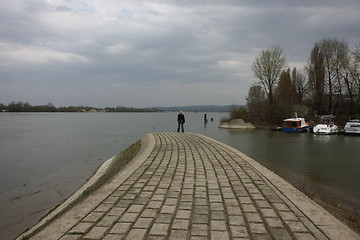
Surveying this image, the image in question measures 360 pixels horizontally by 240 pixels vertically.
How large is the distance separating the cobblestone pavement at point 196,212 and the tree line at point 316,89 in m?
39.8

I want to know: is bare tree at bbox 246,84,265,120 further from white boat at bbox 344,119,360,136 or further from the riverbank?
the riverbank

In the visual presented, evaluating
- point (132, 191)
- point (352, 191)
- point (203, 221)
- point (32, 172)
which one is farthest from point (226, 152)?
point (32, 172)

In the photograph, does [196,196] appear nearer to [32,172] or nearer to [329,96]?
[32,172]

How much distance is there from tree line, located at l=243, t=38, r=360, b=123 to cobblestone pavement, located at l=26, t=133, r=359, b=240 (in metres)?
39.8

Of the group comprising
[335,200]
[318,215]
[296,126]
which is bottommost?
[335,200]

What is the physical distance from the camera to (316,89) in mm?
41719

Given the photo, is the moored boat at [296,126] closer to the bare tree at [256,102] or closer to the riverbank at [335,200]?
the bare tree at [256,102]

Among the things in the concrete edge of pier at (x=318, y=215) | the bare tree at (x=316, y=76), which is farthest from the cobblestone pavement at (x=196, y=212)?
the bare tree at (x=316, y=76)

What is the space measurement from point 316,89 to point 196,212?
45.1 metres

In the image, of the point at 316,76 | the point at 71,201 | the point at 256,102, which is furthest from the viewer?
the point at 256,102

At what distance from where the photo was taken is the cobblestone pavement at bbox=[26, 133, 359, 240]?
9.79 feet

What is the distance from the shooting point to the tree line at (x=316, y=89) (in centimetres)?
3838

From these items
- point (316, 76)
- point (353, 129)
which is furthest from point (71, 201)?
point (316, 76)

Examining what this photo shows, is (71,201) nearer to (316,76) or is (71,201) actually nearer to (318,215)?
(318,215)
